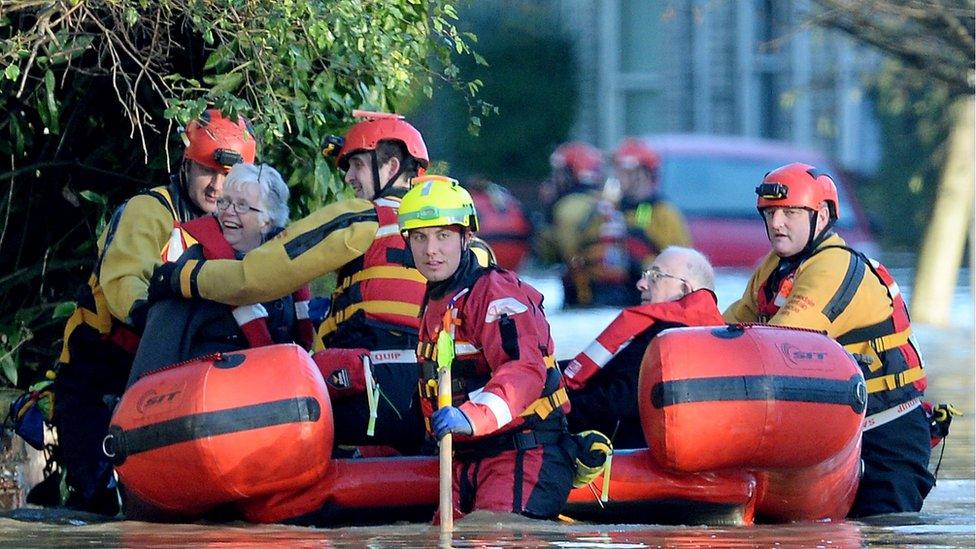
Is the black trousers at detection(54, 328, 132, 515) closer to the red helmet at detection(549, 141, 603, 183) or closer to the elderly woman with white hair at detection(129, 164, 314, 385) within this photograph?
the elderly woman with white hair at detection(129, 164, 314, 385)

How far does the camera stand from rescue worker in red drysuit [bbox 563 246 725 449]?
9000mm

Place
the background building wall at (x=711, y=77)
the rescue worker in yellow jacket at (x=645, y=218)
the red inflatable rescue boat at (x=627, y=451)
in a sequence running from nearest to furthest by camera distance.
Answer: the red inflatable rescue boat at (x=627, y=451)
the rescue worker in yellow jacket at (x=645, y=218)
the background building wall at (x=711, y=77)

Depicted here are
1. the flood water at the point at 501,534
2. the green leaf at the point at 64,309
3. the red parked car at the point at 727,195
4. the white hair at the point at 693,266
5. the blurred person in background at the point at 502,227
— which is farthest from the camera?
the blurred person in background at the point at 502,227

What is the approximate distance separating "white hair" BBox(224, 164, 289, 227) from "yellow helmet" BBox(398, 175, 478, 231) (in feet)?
3.35

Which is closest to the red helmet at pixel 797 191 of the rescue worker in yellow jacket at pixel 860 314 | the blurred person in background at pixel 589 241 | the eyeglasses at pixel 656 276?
the rescue worker in yellow jacket at pixel 860 314

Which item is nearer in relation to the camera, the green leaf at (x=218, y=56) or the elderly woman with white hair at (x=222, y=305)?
the elderly woman with white hair at (x=222, y=305)

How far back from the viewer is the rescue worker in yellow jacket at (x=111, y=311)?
9.21 metres

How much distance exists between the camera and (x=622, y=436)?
929 cm

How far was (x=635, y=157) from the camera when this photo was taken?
21734mm

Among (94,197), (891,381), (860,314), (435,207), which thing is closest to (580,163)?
(94,197)

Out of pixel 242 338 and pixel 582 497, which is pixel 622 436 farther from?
pixel 242 338

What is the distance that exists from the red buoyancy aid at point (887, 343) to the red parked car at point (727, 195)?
1376cm

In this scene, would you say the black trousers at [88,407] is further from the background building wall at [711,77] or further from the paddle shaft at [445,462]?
the background building wall at [711,77]

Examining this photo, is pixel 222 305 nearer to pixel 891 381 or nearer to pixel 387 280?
pixel 387 280
